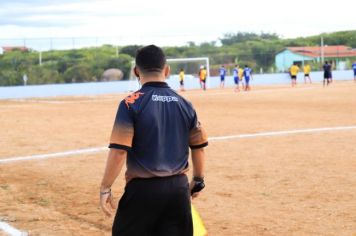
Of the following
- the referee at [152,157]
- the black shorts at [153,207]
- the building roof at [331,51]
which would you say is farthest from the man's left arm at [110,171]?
the building roof at [331,51]

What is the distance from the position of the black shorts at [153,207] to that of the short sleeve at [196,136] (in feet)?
1.07

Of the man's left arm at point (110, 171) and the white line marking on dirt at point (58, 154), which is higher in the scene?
the man's left arm at point (110, 171)

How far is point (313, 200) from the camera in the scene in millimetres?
8648

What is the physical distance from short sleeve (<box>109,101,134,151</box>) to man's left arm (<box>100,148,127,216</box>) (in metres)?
0.06

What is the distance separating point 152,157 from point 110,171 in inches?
11.5

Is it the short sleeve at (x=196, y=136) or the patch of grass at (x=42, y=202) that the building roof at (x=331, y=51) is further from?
the short sleeve at (x=196, y=136)

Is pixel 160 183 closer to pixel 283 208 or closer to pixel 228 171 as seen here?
pixel 283 208

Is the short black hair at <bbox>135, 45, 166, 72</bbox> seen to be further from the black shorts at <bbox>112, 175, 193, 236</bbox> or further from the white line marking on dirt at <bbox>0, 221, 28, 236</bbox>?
the white line marking on dirt at <bbox>0, 221, 28, 236</bbox>

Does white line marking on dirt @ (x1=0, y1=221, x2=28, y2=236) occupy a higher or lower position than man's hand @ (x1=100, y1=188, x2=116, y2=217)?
lower

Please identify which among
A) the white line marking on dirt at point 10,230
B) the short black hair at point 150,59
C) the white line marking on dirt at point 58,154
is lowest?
the white line marking on dirt at point 10,230

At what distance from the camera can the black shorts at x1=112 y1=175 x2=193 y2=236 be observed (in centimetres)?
428

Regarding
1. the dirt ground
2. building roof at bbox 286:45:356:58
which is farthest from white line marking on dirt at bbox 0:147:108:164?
building roof at bbox 286:45:356:58

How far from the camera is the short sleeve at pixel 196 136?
15.0 ft

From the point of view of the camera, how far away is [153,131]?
4.29 metres
